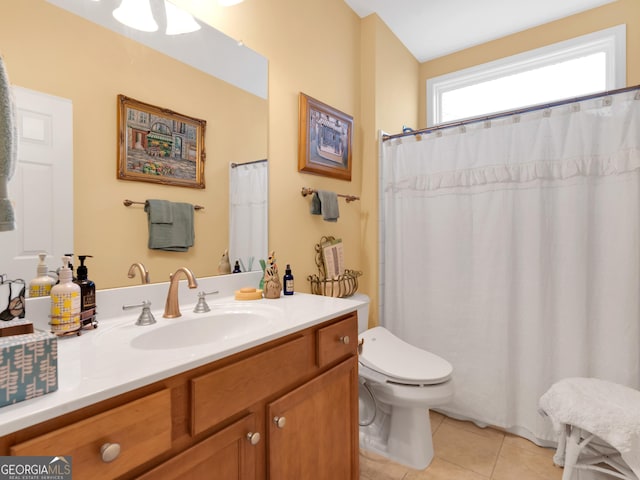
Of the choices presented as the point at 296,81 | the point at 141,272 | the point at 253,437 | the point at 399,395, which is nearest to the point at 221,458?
the point at 253,437

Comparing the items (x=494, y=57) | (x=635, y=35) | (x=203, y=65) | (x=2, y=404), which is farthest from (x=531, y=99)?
(x=2, y=404)

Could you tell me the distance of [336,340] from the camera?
1200mm

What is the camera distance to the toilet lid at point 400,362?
1.55 meters

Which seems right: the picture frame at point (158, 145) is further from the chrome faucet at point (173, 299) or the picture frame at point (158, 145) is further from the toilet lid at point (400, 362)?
the toilet lid at point (400, 362)

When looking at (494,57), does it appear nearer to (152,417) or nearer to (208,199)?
(208,199)

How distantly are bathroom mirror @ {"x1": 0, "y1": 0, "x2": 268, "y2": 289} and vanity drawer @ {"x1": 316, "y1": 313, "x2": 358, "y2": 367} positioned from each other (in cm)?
56

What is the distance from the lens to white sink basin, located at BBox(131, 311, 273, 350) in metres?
1.00

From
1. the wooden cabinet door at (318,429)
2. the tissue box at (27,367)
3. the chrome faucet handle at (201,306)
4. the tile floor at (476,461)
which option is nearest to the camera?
the tissue box at (27,367)

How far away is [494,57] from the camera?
2527 mm

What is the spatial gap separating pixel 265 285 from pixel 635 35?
105 inches

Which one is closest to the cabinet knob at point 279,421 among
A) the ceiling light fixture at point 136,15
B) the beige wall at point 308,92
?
the beige wall at point 308,92

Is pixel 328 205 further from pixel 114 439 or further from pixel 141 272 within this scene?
pixel 114 439

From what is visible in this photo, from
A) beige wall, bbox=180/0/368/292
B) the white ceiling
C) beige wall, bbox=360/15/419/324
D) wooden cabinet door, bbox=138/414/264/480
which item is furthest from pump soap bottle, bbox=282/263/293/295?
the white ceiling

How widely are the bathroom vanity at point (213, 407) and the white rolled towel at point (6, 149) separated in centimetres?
31
